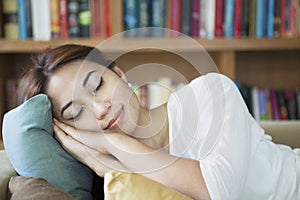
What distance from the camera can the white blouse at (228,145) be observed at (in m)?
0.95

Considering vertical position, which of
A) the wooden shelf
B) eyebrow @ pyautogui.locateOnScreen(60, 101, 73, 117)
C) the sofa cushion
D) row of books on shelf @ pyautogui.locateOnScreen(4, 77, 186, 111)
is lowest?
row of books on shelf @ pyautogui.locateOnScreen(4, 77, 186, 111)

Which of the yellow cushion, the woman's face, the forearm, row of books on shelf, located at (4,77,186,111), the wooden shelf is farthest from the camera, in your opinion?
row of books on shelf, located at (4,77,186,111)

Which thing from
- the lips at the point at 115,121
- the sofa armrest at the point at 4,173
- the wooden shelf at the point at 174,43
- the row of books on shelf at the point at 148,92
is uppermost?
the wooden shelf at the point at 174,43

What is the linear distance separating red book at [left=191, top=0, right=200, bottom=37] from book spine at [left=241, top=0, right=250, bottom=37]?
0.59ft

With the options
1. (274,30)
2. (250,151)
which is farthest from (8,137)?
(274,30)

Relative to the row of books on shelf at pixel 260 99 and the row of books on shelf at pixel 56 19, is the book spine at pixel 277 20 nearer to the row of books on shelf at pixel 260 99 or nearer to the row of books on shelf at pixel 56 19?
the row of books on shelf at pixel 260 99

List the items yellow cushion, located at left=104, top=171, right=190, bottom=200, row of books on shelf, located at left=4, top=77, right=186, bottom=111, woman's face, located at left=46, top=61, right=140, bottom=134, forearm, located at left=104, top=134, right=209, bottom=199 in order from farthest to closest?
row of books on shelf, located at left=4, top=77, right=186, bottom=111 → woman's face, located at left=46, top=61, right=140, bottom=134 → forearm, located at left=104, top=134, right=209, bottom=199 → yellow cushion, located at left=104, top=171, right=190, bottom=200

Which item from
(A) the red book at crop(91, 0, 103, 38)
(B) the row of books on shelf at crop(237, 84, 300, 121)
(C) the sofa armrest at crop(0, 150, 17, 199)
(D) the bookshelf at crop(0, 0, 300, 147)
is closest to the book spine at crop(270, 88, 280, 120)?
(B) the row of books on shelf at crop(237, 84, 300, 121)

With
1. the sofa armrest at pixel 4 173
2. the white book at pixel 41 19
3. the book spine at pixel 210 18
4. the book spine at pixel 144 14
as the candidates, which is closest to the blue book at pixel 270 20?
the book spine at pixel 210 18

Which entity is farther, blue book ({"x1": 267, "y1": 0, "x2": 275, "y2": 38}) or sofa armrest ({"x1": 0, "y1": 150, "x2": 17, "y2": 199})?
blue book ({"x1": 267, "y1": 0, "x2": 275, "y2": 38})

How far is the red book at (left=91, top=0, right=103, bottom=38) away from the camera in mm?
1894

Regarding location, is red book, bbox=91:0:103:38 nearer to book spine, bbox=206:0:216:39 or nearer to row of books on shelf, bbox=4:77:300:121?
row of books on shelf, bbox=4:77:300:121

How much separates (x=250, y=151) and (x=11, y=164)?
53cm

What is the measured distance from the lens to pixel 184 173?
0.92 metres
